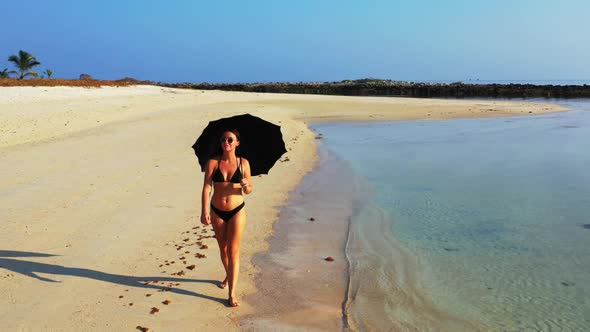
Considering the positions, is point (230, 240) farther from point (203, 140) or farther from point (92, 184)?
point (92, 184)

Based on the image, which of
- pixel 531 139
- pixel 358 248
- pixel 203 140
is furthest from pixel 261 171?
pixel 531 139

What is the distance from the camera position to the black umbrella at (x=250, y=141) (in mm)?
5332

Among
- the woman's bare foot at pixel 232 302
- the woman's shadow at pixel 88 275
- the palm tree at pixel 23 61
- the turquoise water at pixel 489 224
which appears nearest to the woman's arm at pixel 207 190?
the woman's bare foot at pixel 232 302

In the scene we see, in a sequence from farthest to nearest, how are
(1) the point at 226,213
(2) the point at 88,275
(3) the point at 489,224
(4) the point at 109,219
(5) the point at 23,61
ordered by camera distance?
1. (5) the point at 23,61
2. (3) the point at 489,224
3. (4) the point at 109,219
4. (2) the point at 88,275
5. (1) the point at 226,213

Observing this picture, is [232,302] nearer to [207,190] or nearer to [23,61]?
[207,190]

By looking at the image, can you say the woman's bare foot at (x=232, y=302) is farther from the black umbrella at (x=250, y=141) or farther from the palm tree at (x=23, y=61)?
the palm tree at (x=23, y=61)

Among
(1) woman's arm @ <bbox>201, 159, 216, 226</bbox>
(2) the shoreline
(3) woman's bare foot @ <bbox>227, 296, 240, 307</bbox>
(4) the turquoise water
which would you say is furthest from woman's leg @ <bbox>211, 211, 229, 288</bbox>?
(4) the turquoise water

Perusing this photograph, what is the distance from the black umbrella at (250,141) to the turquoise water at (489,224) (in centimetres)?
198

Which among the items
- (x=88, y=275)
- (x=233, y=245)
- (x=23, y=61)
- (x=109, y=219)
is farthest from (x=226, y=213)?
(x=23, y=61)

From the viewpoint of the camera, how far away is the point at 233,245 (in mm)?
5293

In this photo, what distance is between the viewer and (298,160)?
1518 cm

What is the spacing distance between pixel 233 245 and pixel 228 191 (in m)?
0.58

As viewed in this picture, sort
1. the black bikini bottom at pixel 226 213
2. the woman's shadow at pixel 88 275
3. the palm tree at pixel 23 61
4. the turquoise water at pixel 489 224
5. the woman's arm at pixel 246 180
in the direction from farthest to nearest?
the palm tree at pixel 23 61 < the turquoise water at pixel 489 224 < the woman's shadow at pixel 88 275 < the black bikini bottom at pixel 226 213 < the woman's arm at pixel 246 180

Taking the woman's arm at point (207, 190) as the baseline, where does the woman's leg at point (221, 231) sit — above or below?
below
